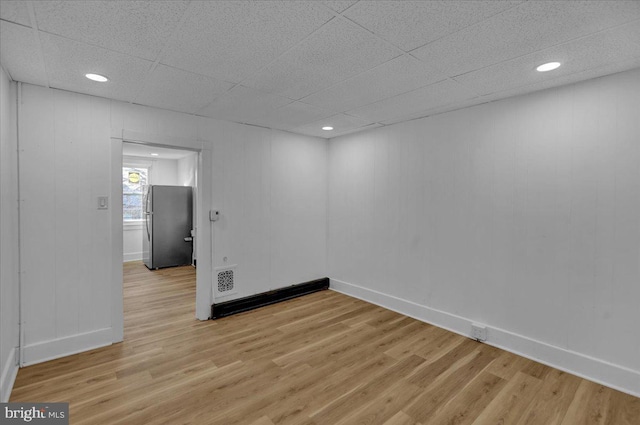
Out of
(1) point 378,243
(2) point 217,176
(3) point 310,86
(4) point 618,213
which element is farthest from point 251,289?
(4) point 618,213

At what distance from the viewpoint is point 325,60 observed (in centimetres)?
219

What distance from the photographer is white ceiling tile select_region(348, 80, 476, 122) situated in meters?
2.74

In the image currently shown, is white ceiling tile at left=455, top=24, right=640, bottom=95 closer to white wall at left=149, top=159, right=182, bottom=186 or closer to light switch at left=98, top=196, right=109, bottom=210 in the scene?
light switch at left=98, top=196, right=109, bottom=210

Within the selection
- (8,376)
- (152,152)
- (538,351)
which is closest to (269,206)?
(8,376)

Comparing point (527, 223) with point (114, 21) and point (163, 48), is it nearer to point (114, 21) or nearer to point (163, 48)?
point (163, 48)

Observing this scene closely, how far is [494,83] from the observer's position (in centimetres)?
259

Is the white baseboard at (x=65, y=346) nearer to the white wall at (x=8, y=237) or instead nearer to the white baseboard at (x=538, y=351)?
the white wall at (x=8, y=237)

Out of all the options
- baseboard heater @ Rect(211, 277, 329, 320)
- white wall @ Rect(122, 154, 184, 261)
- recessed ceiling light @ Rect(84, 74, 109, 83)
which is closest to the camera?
recessed ceiling light @ Rect(84, 74, 109, 83)

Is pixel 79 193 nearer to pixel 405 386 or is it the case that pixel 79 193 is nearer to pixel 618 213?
pixel 405 386

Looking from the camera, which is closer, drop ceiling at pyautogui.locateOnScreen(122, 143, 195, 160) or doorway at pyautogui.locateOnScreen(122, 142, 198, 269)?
drop ceiling at pyautogui.locateOnScreen(122, 143, 195, 160)

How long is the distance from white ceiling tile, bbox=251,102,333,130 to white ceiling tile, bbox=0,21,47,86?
1923 millimetres

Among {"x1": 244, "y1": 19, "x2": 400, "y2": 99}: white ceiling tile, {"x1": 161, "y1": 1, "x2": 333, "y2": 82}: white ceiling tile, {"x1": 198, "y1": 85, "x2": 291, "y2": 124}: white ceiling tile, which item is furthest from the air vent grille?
{"x1": 161, "y1": 1, "x2": 333, "y2": 82}: white ceiling tile

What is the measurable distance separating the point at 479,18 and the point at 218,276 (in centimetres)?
355

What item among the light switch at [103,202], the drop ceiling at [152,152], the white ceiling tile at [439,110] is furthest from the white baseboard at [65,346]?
the drop ceiling at [152,152]
